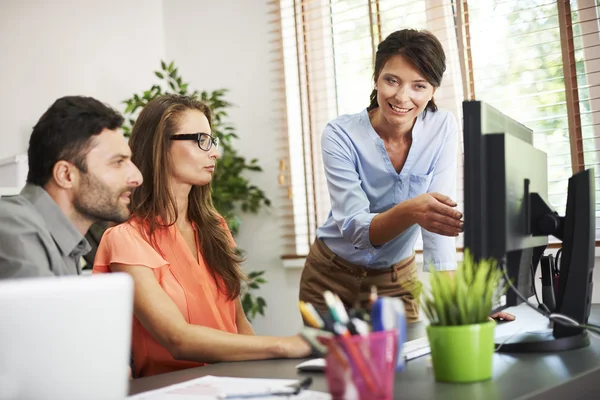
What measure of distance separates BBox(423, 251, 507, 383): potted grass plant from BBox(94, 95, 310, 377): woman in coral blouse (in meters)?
0.39

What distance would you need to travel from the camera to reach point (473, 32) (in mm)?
3328

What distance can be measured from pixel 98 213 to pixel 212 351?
1.26 ft

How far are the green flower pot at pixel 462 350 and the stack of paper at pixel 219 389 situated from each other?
0.19m

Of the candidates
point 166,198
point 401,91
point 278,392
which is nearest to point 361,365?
point 278,392

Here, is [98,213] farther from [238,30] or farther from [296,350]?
[238,30]

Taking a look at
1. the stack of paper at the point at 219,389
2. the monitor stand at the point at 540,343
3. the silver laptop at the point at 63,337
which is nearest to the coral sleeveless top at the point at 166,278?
the stack of paper at the point at 219,389

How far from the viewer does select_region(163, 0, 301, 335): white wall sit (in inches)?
159

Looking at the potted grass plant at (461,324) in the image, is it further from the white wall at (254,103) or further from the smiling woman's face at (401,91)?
the white wall at (254,103)

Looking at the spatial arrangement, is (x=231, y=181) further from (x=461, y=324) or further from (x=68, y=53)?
(x=461, y=324)

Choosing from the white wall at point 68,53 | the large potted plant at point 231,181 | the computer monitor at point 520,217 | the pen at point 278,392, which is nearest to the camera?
the pen at point 278,392

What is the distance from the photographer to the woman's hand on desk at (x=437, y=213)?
1655 millimetres

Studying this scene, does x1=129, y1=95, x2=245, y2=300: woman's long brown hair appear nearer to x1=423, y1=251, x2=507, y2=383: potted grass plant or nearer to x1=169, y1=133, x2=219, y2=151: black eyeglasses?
x1=169, y1=133, x2=219, y2=151: black eyeglasses

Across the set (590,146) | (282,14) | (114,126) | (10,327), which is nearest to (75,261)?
(114,126)

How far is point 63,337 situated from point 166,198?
1095 millimetres
